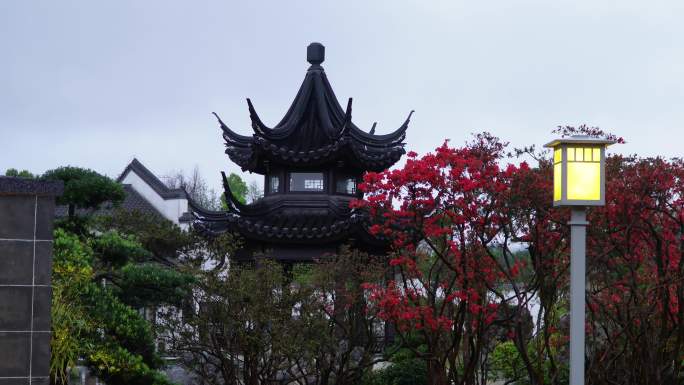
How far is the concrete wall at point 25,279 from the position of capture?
7.90 metres

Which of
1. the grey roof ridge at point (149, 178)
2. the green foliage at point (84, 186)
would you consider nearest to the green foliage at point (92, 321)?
the green foliage at point (84, 186)

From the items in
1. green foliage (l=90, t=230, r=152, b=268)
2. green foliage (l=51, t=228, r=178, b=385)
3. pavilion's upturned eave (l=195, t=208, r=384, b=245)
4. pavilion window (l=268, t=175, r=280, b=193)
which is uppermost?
pavilion window (l=268, t=175, r=280, b=193)

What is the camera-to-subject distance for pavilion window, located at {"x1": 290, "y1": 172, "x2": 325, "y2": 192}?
21.9 meters

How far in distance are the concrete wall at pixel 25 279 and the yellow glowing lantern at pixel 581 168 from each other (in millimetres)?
4006

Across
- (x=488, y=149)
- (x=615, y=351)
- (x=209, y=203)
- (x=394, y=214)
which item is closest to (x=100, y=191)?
(x=394, y=214)

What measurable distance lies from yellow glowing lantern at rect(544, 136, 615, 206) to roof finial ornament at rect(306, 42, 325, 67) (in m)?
15.5

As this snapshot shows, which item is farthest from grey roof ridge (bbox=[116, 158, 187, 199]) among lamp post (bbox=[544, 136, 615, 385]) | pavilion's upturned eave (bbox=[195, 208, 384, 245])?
lamp post (bbox=[544, 136, 615, 385])

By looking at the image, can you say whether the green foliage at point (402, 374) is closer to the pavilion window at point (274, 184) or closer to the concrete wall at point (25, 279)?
the pavilion window at point (274, 184)

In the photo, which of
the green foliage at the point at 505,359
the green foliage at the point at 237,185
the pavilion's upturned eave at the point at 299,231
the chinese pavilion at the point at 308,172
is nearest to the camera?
the green foliage at the point at 505,359

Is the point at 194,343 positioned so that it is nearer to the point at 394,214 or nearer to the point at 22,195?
the point at 394,214

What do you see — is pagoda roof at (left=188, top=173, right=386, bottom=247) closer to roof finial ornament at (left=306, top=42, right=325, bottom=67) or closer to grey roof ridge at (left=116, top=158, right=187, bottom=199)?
roof finial ornament at (left=306, top=42, right=325, bottom=67)

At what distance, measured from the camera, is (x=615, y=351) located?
14.7 metres

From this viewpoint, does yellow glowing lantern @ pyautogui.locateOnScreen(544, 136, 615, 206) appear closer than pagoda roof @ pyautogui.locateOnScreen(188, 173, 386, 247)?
Yes

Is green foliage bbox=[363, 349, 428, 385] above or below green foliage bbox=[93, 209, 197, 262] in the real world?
below
